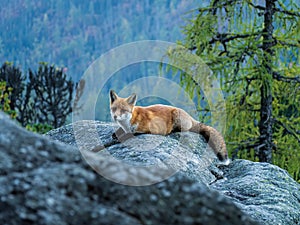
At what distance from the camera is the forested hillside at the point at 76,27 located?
27.3 metres

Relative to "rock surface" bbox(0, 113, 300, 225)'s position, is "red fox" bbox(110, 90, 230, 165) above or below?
below

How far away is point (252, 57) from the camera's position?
8109mm

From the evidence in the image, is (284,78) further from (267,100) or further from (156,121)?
(156,121)

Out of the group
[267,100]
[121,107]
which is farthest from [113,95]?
[267,100]

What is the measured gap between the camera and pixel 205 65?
27.7 feet

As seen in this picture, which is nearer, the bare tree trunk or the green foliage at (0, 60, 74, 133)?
the bare tree trunk

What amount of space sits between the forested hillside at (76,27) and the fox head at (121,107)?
22.0m

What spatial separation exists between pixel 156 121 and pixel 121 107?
17.1 inches

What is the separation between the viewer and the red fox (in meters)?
4.88

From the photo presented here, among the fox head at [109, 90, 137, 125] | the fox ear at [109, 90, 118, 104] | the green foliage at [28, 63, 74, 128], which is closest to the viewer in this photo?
the fox head at [109, 90, 137, 125]

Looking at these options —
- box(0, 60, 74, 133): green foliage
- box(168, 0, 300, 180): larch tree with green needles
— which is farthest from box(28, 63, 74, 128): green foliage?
box(168, 0, 300, 180): larch tree with green needles

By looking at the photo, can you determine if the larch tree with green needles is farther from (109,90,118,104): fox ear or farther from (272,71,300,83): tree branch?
(109,90,118,104): fox ear

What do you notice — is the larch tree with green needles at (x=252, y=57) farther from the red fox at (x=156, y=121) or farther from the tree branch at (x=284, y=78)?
the red fox at (x=156, y=121)

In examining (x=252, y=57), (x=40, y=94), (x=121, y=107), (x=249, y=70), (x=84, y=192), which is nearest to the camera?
(x=84, y=192)
